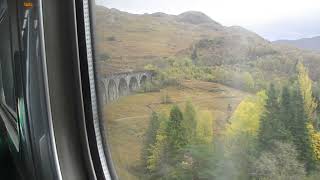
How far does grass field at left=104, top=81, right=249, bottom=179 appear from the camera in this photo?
4.03 feet

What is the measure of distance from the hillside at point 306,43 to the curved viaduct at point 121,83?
0.61 meters

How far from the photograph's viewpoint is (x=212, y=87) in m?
1.25

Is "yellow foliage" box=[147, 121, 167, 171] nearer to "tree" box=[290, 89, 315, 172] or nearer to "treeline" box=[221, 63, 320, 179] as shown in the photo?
"treeline" box=[221, 63, 320, 179]

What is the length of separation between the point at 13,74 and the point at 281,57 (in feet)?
5.27

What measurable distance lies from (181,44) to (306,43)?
18.0 inches

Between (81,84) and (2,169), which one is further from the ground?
(81,84)

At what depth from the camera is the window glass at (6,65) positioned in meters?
2.33

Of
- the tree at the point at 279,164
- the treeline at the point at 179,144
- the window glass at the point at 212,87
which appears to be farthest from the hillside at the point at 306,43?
the treeline at the point at 179,144

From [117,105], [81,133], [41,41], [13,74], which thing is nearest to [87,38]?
[41,41]

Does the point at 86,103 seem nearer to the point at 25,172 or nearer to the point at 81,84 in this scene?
the point at 81,84

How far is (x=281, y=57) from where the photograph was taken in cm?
102

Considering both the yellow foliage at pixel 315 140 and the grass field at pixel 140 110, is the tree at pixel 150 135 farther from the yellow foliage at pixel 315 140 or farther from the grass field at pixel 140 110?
the yellow foliage at pixel 315 140

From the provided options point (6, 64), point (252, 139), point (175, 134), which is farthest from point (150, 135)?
point (6, 64)

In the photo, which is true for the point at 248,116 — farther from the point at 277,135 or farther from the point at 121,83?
the point at 121,83
